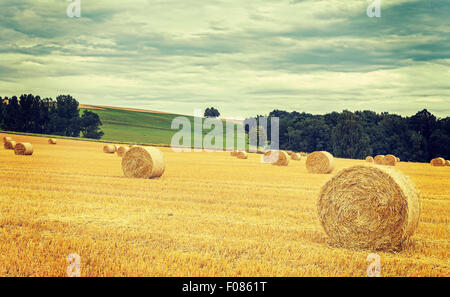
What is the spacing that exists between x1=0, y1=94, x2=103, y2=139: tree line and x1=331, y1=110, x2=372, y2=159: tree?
44.3 metres

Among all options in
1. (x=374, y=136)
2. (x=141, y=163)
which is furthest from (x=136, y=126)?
(x=141, y=163)

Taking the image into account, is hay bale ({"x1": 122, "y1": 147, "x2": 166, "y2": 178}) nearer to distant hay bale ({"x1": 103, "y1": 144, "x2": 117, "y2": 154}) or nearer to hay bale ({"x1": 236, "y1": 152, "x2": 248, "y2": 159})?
hay bale ({"x1": 236, "y1": 152, "x2": 248, "y2": 159})

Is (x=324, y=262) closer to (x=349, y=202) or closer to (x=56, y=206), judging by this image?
(x=349, y=202)

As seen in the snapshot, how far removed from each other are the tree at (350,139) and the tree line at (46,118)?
44.3 m

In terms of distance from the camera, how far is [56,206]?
11.2 metres

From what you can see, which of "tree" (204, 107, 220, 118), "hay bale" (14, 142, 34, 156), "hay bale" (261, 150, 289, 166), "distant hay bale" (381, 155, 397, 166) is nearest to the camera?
"hay bale" (14, 142, 34, 156)

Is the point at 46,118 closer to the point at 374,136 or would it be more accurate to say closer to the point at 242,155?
the point at 242,155

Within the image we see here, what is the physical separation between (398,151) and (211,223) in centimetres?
6948

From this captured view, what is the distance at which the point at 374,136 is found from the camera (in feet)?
257

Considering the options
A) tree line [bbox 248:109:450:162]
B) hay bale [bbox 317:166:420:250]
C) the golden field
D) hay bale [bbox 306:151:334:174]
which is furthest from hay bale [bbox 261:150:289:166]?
tree line [bbox 248:109:450:162]

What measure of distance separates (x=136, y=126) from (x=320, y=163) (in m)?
74.3

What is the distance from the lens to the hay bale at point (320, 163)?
2652cm

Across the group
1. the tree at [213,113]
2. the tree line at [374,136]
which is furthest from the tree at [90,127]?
the tree line at [374,136]

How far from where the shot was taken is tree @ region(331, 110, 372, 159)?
243 feet
